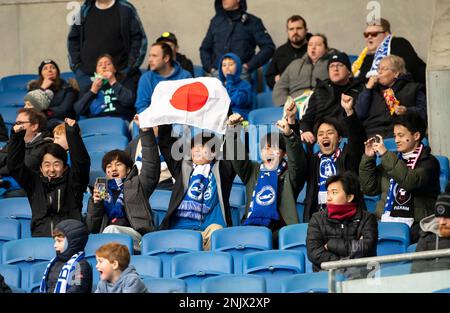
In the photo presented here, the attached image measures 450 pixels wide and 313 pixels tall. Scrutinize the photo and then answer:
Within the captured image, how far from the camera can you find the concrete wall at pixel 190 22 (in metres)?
15.0

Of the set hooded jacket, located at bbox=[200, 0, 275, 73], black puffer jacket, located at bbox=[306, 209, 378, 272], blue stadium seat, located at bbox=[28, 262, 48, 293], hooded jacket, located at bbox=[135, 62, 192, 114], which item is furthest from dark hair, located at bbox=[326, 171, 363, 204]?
hooded jacket, located at bbox=[200, 0, 275, 73]

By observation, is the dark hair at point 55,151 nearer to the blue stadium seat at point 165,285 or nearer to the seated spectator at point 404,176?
the blue stadium seat at point 165,285

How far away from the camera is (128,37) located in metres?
14.5

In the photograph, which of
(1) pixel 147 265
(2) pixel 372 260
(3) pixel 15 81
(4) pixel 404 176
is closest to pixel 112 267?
(1) pixel 147 265

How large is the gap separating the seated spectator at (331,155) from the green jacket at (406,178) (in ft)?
0.76

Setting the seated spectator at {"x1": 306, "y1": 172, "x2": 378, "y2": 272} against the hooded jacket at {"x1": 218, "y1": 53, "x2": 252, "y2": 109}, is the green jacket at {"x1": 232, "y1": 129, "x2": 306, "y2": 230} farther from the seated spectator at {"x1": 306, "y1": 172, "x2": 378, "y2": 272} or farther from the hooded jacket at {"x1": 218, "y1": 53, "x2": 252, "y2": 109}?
the hooded jacket at {"x1": 218, "y1": 53, "x2": 252, "y2": 109}

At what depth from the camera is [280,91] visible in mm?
13766

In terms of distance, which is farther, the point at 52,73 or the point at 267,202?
the point at 52,73

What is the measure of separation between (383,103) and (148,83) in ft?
7.94

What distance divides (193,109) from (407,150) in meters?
1.86

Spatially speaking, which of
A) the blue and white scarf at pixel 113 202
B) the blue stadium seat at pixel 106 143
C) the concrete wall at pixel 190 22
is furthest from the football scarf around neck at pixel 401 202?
the concrete wall at pixel 190 22

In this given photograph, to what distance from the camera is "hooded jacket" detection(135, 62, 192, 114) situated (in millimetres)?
13344

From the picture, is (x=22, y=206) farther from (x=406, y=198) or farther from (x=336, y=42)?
(x=336, y=42)
